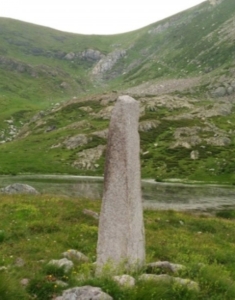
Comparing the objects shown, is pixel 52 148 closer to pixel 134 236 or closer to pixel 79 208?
pixel 79 208

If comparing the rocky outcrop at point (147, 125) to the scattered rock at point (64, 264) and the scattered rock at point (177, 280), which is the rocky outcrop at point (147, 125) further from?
the scattered rock at point (177, 280)

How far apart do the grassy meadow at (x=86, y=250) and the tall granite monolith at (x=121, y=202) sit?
0.91 metres

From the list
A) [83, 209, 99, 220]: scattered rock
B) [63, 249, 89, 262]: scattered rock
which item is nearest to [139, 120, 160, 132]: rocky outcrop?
[83, 209, 99, 220]: scattered rock

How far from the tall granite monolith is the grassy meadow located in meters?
0.91

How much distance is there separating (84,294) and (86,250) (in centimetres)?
742

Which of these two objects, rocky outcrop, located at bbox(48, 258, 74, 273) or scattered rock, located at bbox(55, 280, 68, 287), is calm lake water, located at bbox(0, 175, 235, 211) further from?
scattered rock, located at bbox(55, 280, 68, 287)

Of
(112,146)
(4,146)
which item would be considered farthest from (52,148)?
(112,146)

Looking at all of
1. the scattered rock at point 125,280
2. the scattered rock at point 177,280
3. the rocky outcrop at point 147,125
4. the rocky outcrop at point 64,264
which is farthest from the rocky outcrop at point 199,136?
the scattered rock at point 125,280

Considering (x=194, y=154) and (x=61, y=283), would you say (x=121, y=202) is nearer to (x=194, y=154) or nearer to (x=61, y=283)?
(x=61, y=283)

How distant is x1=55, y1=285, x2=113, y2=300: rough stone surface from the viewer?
32.6ft

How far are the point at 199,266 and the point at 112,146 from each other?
15.6 ft

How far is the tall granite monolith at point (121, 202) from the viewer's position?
1330cm

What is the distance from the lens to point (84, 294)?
10.0 m

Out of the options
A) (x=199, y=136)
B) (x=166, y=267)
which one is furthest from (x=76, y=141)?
(x=166, y=267)
